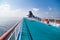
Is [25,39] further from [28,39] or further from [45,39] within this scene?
[45,39]

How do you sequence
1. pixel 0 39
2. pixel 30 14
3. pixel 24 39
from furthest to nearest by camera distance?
pixel 30 14, pixel 24 39, pixel 0 39

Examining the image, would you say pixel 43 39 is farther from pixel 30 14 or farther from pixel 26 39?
pixel 30 14

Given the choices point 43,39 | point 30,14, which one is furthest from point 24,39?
point 30,14

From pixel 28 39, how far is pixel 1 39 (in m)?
5.25

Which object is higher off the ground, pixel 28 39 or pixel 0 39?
pixel 0 39

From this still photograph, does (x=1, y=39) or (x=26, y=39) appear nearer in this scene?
(x=1, y=39)

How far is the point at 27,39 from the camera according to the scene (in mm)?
7504

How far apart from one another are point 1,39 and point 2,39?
2cm

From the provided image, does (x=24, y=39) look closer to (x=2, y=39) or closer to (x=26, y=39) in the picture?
(x=26, y=39)

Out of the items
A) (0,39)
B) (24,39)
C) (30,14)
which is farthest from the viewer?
(30,14)

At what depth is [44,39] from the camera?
25.3 feet

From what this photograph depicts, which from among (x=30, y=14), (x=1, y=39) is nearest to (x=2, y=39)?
(x=1, y=39)

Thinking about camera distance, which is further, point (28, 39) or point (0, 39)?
point (28, 39)

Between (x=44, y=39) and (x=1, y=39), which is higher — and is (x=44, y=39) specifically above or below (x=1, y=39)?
below
